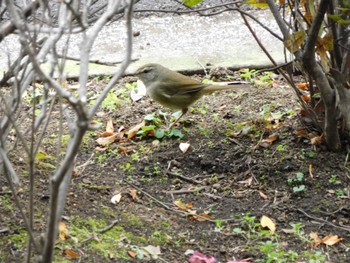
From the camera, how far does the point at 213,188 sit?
13.8 feet

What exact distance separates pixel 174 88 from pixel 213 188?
1.12 metres

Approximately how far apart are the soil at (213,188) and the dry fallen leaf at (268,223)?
3 cm

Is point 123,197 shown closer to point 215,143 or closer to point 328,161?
point 215,143

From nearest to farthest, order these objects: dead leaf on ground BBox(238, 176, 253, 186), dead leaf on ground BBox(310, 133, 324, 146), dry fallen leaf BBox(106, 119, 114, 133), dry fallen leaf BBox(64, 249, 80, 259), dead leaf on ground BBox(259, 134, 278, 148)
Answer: dry fallen leaf BBox(64, 249, 80, 259) → dead leaf on ground BBox(238, 176, 253, 186) → dead leaf on ground BBox(310, 133, 324, 146) → dead leaf on ground BBox(259, 134, 278, 148) → dry fallen leaf BBox(106, 119, 114, 133)

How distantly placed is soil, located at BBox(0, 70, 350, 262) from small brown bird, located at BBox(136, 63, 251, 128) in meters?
0.13

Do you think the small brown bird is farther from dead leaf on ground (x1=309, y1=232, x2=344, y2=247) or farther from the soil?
dead leaf on ground (x1=309, y1=232, x2=344, y2=247)

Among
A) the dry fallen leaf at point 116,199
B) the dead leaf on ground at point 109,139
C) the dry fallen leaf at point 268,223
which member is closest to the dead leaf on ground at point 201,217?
the dry fallen leaf at point 268,223

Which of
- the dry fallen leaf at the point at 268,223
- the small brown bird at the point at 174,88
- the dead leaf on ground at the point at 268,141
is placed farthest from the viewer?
the small brown bird at the point at 174,88

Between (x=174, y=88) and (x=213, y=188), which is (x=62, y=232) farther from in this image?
(x=174, y=88)

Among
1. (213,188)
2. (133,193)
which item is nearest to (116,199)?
(133,193)

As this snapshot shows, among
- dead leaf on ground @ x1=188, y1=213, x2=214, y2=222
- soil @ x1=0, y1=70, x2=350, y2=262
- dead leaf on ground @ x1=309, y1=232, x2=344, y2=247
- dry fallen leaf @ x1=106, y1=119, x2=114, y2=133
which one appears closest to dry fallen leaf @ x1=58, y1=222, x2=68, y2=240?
soil @ x1=0, y1=70, x2=350, y2=262

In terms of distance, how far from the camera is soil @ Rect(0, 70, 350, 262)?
353cm

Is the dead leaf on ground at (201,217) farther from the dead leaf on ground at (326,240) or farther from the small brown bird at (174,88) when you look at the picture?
the small brown bird at (174,88)

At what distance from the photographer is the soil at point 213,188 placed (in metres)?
3.53
